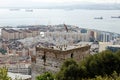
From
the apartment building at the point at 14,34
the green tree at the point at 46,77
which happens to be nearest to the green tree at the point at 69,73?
the green tree at the point at 46,77

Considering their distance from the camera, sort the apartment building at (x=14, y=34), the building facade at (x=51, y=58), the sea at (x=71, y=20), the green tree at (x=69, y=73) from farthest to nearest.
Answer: the sea at (x=71, y=20), the apartment building at (x=14, y=34), the building facade at (x=51, y=58), the green tree at (x=69, y=73)

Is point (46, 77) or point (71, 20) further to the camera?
point (71, 20)

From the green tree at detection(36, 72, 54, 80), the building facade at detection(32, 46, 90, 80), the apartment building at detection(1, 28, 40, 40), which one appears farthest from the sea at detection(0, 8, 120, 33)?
the green tree at detection(36, 72, 54, 80)

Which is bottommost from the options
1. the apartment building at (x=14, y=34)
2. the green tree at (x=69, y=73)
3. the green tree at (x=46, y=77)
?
the apartment building at (x=14, y=34)

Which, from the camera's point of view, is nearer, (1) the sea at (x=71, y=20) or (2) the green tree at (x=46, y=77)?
(2) the green tree at (x=46, y=77)

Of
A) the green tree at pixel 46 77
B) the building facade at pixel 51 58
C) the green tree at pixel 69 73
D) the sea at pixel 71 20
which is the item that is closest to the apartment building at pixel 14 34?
the sea at pixel 71 20

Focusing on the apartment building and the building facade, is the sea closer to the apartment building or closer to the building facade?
the apartment building

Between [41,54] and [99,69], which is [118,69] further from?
[41,54]

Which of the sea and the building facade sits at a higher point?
the building facade

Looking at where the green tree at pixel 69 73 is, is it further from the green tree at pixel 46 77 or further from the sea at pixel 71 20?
the sea at pixel 71 20

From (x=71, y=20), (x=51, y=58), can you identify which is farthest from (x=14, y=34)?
(x=51, y=58)

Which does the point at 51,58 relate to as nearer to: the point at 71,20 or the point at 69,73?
the point at 69,73

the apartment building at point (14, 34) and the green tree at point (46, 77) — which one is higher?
the green tree at point (46, 77)

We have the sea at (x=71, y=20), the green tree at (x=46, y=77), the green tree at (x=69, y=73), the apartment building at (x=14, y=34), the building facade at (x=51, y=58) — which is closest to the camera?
the green tree at (x=69, y=73)
